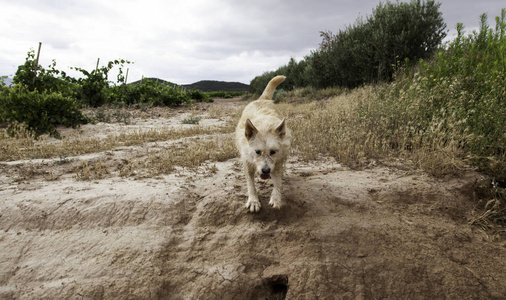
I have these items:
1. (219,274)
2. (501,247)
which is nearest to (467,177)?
(501,247)

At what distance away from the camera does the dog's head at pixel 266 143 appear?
314cm

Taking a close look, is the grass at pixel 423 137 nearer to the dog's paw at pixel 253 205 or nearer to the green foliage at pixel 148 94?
the dog's paw at pixel 253 205

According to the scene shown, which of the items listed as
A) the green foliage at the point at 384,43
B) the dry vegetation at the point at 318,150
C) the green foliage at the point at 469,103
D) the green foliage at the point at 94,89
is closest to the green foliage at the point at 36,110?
the dry vegetation at the point at 318,150

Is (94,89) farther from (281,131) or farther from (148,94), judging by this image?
(281,131)

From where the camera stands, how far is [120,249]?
9.30 feet

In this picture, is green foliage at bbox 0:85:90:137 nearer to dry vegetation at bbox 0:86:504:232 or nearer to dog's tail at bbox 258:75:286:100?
dry vegetation at bbox 0:86:504:232

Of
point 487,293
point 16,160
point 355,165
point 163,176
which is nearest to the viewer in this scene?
point 487,293

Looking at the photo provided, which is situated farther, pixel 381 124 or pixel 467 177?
pixel 381 124

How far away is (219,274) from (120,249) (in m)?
1.04

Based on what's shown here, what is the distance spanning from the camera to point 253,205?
10.5ft

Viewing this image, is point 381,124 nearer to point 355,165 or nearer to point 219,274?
point 355,165

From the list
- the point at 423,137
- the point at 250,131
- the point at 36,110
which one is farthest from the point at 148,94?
the point at 423,137

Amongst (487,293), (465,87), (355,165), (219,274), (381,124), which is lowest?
(219,274)

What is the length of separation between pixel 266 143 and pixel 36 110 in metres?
7.67
